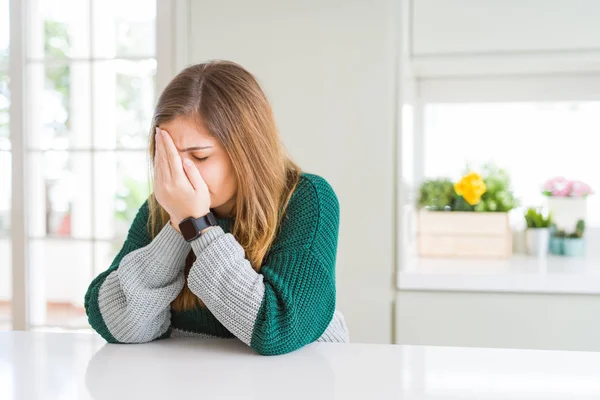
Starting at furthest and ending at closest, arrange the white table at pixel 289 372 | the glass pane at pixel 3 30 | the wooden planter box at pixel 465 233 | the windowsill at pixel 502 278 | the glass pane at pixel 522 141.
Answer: the glass pane at pixel 522 141
the glass pane at pixel 3 30
the wooden planter box at pixel 465 233
the windowsill at pixel 502 278
the white table at pixel 289 372

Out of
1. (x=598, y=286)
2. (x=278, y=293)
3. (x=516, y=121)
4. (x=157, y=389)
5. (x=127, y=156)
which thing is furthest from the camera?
(x=516, y=121)

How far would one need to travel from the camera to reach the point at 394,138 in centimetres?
199

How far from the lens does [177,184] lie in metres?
1.08

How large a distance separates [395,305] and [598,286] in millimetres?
609

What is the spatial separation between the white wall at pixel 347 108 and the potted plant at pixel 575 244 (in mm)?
781

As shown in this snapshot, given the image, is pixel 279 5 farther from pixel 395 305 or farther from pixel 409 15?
pixel 395 305

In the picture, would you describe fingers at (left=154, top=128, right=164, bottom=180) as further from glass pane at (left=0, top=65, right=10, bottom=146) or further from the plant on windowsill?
the plant on windowsill

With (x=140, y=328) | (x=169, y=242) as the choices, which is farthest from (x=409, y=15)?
(x=140, y=328)

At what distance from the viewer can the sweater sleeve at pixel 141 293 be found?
1053 millimetres

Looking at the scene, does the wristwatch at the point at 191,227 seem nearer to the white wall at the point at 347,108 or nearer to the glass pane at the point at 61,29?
the white wall at the point at 347,108

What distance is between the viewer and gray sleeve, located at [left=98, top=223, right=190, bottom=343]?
1052 millimetres

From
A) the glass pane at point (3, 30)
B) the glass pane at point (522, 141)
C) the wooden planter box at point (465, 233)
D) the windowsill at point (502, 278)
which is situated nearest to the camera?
the windowsill at point (502, 278)

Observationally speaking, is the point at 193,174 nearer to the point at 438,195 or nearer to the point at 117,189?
the point at 117,189

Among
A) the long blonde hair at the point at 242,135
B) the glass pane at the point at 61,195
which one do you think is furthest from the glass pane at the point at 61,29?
the long blonde hair at the point at 242,135
